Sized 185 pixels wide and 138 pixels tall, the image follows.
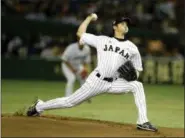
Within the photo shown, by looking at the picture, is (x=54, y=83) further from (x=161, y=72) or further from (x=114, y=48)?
(x=114, y=48)

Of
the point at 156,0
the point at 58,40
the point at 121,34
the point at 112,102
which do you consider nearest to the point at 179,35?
the point at 156,0

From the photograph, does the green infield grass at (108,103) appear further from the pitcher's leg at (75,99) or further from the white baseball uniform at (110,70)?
the pitcher's leg at (75,99)

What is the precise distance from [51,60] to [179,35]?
216 inches

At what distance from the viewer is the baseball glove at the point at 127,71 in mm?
8461

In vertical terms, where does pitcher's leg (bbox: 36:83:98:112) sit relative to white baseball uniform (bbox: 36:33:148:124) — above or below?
below

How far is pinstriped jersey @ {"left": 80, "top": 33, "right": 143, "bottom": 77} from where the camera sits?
854 cm

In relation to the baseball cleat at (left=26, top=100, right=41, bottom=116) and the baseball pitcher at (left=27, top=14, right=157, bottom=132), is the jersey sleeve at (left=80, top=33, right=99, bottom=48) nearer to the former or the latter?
the baseball pitcher at (left=27, top=14, right=157, bottom=132)

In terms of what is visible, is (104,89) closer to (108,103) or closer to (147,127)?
(147,127)

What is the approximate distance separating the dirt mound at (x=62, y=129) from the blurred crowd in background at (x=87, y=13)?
1247cm

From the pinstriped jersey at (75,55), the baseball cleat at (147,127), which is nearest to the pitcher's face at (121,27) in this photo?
the baseball cleat at (147,127)

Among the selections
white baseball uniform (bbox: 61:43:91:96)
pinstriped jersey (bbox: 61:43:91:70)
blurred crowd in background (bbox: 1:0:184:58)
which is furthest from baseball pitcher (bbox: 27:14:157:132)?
blurred crowd in background (bbox: 1:0:184:58)

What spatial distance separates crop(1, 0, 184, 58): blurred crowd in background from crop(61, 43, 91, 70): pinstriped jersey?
631cm

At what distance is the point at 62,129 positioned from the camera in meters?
7.73

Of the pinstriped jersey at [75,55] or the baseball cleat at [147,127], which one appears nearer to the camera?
the baseball cleat at [147,127]
